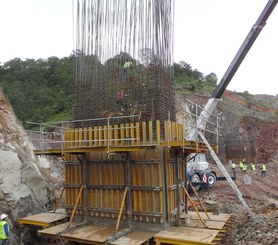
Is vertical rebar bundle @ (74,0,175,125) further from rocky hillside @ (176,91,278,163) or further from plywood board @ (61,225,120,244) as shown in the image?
rocky hillside @ (176,91,278,163)

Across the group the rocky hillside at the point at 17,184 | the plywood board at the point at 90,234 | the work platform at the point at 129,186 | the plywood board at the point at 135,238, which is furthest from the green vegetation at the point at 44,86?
the plywood board at the point at 135,238

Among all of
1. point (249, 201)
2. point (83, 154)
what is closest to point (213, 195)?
point (249, 201)

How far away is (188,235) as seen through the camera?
31.1 ft

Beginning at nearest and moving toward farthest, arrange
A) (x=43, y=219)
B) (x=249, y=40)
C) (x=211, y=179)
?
(x=43, y=219)
(x=249, y=40)
(x=211, y=179)

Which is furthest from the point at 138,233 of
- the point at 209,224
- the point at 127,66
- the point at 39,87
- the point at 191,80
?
the point at 191,80

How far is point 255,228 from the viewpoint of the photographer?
1154 cm

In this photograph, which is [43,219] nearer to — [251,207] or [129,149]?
[129,149]

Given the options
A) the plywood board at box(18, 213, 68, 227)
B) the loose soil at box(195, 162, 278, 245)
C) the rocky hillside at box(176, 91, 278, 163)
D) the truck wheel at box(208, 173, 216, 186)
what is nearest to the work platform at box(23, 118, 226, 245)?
the plywood board at box(18, 213, 68, 227)

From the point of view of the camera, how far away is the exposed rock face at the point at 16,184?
486 inches

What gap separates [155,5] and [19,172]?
891 cm

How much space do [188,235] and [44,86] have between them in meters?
37.7

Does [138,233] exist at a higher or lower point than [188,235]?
lower

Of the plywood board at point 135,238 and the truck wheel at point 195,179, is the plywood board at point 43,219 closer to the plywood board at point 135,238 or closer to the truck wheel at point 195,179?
the plywood board at point 135,238

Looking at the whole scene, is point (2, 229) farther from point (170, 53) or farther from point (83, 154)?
point (170, 53)
